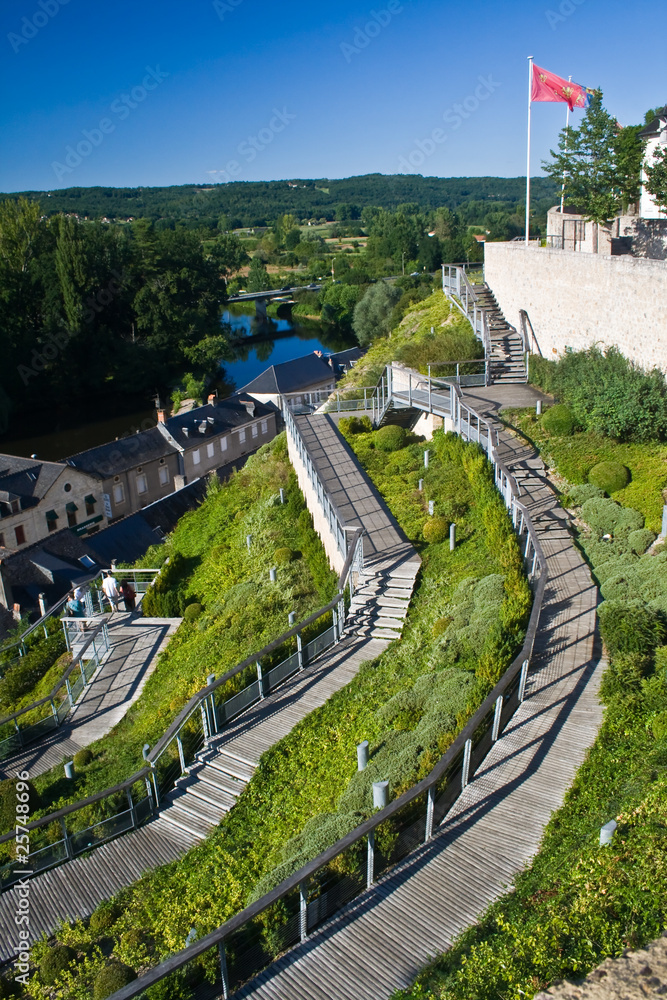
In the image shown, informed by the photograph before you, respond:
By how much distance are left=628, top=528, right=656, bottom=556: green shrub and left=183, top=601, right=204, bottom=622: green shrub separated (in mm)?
9622

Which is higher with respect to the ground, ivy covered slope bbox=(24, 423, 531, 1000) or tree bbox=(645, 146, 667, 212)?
tree bbox=(645, 146, 667, 212)

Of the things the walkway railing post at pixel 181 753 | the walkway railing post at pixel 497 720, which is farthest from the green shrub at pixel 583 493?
the walkway railing post at pixel 181 753

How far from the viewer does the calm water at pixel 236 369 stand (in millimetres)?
54312

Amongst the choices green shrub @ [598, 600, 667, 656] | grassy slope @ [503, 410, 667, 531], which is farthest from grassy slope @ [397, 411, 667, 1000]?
grassy slope @ [503, 410, 667, 531]

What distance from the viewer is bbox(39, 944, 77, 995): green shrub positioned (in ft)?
25.9

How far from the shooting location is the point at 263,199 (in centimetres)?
18912

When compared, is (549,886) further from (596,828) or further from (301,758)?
(301,758)

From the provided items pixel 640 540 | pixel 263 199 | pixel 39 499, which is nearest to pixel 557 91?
pixel 640 540

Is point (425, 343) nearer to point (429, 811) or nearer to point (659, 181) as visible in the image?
point (659, 181)

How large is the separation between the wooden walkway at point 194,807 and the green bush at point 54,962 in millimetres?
862

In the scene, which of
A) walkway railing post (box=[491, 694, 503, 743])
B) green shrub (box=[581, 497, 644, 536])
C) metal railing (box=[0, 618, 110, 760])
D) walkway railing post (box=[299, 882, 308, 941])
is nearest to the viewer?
walkway railing post (box=[299, 882, 308, 941])

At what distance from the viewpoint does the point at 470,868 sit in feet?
23.7

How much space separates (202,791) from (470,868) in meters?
4.48

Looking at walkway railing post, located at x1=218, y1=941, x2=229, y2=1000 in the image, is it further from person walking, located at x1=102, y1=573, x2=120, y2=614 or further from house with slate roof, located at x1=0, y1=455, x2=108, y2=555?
house with slate roof, located at x1=0, y1=455, x2=108, y2=555
